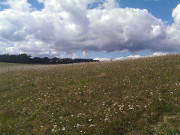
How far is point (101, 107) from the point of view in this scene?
975cm

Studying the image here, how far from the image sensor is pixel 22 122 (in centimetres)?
948

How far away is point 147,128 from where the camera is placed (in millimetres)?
7469

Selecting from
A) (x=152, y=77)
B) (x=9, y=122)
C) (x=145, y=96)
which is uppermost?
(x=152, y=77)

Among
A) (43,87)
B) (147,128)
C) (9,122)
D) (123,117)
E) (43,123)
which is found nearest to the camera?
(147,128)

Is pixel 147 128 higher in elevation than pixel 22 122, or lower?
higher

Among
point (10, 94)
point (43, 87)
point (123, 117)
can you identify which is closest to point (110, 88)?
point (123, 117)

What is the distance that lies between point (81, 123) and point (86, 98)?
9.29 ft

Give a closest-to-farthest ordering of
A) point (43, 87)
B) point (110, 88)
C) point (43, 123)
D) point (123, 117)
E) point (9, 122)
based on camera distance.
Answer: point (123, 117)
point (43, 123)
point (9, 122)
point (110, 88)
point (43, 87)

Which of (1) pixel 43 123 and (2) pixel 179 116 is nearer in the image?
(2) pixel 179 116

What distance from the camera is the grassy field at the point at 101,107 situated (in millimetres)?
7906

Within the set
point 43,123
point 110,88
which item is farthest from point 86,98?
point 43,123

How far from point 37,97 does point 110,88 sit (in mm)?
6052

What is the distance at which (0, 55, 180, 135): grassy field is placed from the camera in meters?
7.91

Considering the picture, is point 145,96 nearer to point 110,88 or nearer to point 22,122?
point 110,88
